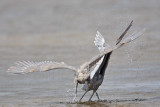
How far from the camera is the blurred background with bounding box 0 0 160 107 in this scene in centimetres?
905

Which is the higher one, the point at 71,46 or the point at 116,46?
the point at 71,46

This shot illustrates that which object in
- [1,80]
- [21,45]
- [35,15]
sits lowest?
[1,80]

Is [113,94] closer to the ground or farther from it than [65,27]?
closer to the ground

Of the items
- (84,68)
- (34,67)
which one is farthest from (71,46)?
(84,68)

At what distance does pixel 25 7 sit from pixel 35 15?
72cm

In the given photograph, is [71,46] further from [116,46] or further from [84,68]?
[116,46]

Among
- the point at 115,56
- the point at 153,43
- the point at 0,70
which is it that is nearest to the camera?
the point at 0,70

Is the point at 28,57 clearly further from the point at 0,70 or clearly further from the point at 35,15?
the point at 35,15

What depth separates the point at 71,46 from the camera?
14.5m

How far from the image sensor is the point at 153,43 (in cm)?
1394

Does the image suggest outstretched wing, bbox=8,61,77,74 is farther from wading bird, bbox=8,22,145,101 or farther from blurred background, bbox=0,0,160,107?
blurred background, bbox=0,0,160,107

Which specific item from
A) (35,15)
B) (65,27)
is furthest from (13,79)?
(35,15)

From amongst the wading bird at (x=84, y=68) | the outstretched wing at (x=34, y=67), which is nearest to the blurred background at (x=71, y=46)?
the wading bird at (x=84, y=68)

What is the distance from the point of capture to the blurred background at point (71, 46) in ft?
29.7
